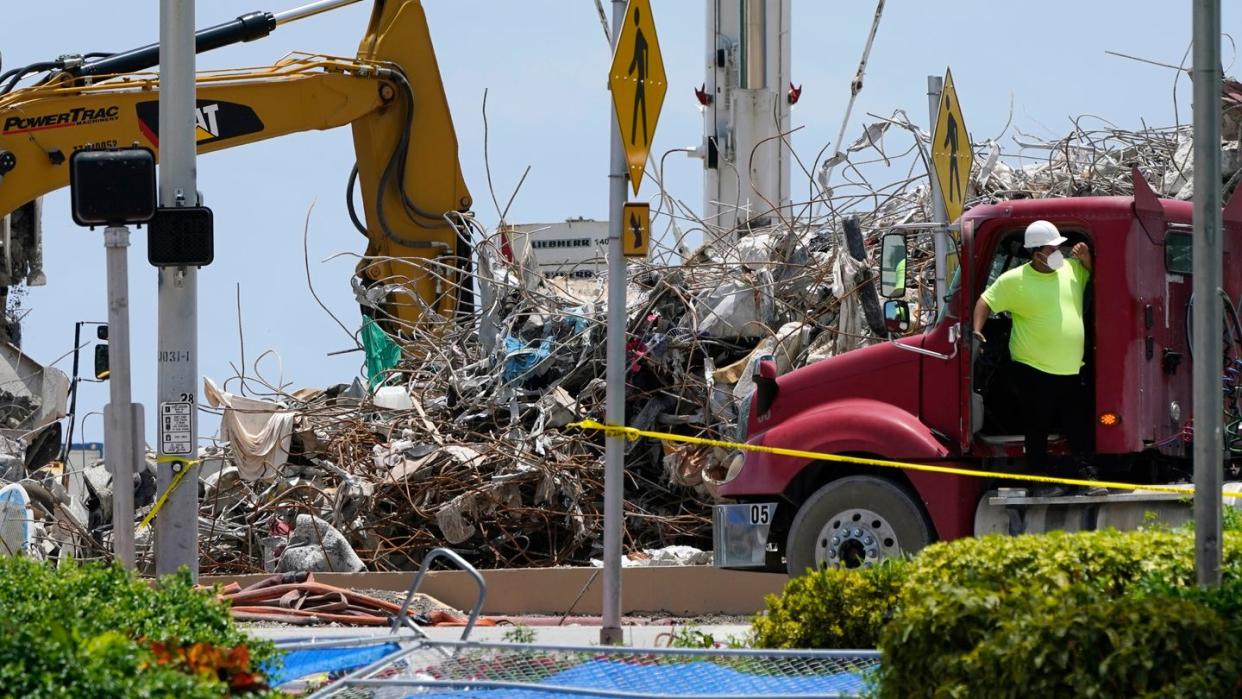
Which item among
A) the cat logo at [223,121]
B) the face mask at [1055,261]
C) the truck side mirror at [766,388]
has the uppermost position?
the cat logo at [223,121]

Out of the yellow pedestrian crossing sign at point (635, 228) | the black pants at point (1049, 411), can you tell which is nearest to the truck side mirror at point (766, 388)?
the black pants at point (1049, 411)

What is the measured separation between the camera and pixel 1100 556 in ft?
23.0

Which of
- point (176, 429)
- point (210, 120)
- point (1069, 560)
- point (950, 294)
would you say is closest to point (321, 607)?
point (176, 429)

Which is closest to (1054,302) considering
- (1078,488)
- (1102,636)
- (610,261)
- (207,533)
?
(1078,488)

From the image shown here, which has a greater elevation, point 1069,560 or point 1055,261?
point 1055,261

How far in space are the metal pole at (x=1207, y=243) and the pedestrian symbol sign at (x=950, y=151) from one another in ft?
19.4

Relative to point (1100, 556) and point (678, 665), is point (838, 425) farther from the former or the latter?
point (1100, 556)

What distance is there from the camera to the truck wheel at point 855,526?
11258 millimetres

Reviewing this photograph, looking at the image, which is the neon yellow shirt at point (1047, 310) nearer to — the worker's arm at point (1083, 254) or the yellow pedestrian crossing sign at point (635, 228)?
the worker's arm at point (1083, 254)

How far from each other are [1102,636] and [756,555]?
21.4 feet

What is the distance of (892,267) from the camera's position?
11.2 m

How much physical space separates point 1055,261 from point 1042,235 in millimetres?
168

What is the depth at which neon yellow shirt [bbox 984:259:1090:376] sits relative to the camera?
10.7 meters

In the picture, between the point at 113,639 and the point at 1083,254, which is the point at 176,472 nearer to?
the point at 1083,254
